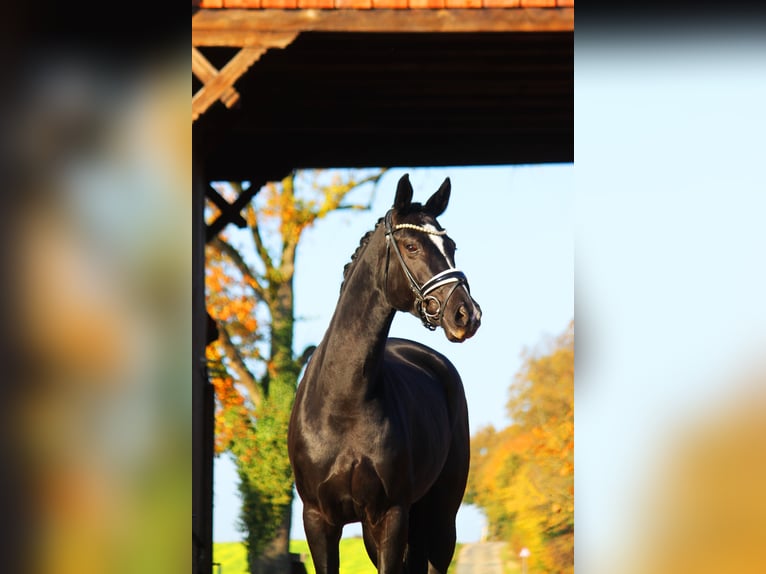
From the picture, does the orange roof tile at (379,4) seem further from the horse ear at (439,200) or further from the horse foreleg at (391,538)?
the horse foreleg at (391,538)

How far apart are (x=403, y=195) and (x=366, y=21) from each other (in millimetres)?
2031

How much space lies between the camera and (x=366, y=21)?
19.7 feet

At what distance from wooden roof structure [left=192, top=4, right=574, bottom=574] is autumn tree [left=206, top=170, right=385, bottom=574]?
217 centimetres

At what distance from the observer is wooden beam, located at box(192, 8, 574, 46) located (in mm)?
5992

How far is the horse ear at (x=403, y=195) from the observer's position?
429 cm

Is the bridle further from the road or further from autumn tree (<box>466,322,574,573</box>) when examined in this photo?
the road

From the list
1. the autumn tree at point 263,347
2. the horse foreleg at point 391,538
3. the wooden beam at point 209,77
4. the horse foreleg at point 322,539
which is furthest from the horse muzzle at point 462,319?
the autumn tree at point 263,347

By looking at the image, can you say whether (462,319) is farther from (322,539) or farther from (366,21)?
(366,21)

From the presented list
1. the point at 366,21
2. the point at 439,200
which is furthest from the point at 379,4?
the point at 439,200
